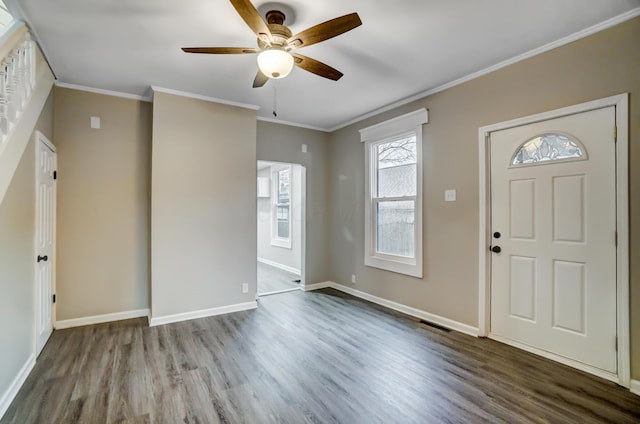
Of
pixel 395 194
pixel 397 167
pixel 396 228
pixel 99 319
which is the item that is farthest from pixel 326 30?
pixel 99 319

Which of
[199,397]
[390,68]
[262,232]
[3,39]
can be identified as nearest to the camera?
[3,39]

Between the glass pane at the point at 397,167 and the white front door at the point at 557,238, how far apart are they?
1.05m

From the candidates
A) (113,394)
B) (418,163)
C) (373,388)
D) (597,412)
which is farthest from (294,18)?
(597,412)

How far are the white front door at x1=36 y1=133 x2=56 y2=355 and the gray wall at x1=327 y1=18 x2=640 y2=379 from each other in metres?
3.69

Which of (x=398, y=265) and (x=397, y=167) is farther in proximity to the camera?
(x=397, y=167)

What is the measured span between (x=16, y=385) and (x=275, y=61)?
2.97 meters

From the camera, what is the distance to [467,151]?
3240mm

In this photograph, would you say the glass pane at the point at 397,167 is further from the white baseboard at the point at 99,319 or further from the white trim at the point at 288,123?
the white baseboard at the point at 99,319

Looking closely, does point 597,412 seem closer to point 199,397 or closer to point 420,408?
point 420,408

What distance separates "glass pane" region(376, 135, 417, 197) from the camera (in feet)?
12.9

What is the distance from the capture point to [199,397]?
2.13 m

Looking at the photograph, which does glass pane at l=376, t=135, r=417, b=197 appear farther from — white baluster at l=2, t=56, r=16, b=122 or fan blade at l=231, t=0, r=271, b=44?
white baluster at l=2, t=56, r=16, b=122

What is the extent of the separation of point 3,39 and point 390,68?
298 centimetres

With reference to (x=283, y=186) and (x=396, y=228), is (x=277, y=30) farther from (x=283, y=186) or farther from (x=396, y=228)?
(x=283, y=186)
